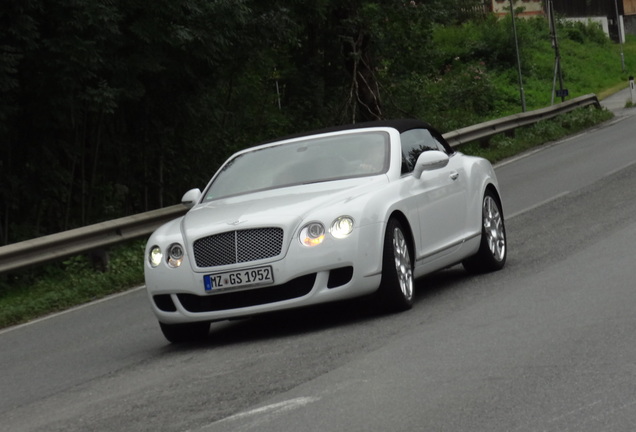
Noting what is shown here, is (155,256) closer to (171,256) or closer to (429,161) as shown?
(171,256)

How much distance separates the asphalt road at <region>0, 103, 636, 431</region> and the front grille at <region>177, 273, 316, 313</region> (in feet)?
0.89

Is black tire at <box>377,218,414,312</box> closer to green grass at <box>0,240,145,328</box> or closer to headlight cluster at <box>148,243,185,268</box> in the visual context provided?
headlight cluster at <box>148,243,185,268</box>

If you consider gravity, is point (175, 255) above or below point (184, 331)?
above

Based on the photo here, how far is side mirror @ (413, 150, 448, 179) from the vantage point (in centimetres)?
1143

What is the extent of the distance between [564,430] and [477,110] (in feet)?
132

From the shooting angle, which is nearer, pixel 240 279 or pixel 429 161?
pixel 240 279

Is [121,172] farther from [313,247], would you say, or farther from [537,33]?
[537,33]

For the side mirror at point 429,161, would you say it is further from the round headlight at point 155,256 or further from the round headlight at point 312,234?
the round headlight at point 155,256

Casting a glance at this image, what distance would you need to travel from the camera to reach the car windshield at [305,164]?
37.9 feet

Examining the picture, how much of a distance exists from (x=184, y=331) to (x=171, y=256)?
22.8 inches

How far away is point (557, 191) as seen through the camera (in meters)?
19.9

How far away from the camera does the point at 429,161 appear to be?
11461 mm

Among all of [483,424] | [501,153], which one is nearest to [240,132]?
[501,153]

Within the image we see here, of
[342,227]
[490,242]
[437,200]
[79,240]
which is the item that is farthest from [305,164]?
[79,240]
